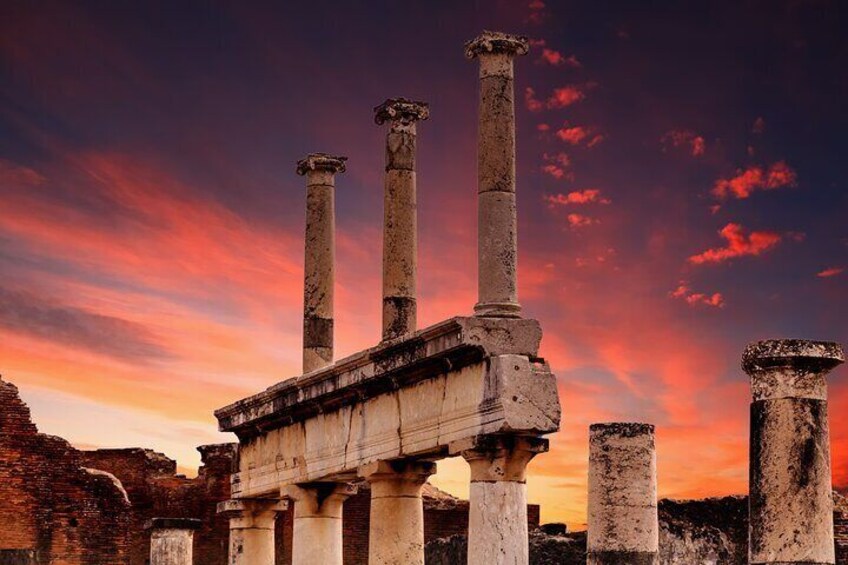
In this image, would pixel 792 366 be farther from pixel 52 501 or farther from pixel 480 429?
pixel 52 501

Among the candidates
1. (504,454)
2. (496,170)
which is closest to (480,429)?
(504,454)

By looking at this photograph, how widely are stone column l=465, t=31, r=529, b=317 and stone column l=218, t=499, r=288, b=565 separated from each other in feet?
20.8

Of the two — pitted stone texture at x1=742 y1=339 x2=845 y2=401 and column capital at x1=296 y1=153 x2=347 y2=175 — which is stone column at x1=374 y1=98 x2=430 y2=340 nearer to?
column capital at x1=296 y1=153 x2=347 y2=175

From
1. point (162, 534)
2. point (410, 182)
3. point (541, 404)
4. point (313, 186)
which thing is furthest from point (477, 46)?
point (162, 534)

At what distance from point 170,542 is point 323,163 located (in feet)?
24.9

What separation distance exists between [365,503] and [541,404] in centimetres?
1627

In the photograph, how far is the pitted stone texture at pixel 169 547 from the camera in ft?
79.3

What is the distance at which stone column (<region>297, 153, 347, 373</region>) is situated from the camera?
778 inches

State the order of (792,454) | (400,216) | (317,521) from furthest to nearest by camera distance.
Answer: (317,521) → (400,216) → (792,454)

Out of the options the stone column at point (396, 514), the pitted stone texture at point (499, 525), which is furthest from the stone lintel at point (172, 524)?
the pitted stone texture at point (499, 525)

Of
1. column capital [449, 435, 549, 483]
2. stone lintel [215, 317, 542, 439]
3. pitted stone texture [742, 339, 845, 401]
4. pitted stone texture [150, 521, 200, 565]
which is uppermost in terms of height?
stone lintel [215, 317, 542, 439]

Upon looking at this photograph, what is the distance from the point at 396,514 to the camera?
1619 centimetres

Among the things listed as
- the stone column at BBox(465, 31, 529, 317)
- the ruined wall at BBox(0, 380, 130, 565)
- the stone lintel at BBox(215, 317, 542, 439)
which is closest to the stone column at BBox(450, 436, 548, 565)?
the stone lintel at BBox(215, 317, 542, 439)

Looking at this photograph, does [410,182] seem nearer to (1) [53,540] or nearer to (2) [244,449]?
(2) [244,449]
